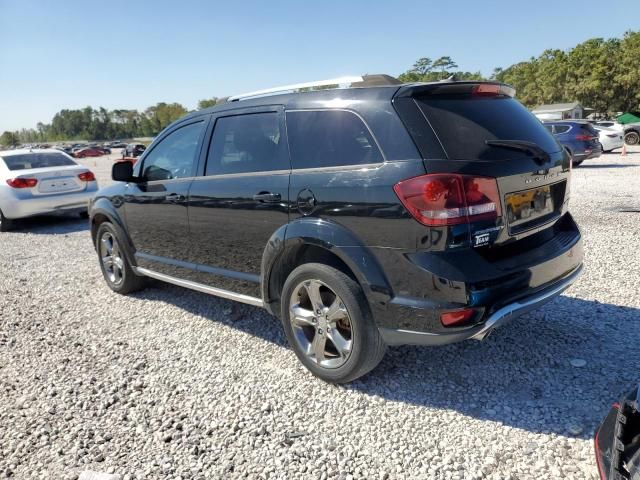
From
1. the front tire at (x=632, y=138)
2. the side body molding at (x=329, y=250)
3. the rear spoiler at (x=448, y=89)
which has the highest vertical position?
the rear spoiler at (x=448, y=89)

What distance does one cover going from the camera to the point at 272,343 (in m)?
3.90

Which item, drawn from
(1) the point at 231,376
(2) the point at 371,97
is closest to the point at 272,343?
(1) the point at 231,376

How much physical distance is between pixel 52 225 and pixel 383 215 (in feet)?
31.4

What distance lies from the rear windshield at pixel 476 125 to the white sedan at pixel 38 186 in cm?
789

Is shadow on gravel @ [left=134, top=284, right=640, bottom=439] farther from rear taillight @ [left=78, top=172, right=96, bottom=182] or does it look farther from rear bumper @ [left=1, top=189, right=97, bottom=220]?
rear taillight @ [left=78, top=172, right=96, bottom=182]

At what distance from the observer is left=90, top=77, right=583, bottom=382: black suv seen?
2.57 metres

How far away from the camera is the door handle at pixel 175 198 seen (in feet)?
13.5

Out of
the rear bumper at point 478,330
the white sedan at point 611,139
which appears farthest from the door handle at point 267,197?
the white sedan at point 611,139

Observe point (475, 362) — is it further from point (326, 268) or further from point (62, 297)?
point (62, 297)

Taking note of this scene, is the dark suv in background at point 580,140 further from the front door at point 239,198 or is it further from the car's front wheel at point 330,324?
the car's front wheel at point 330,324

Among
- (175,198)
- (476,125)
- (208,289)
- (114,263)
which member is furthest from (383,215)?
(114,263)

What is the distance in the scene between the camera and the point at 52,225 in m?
10.2

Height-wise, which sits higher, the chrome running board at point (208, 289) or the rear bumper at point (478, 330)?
the rear bumper at point (478, 330)

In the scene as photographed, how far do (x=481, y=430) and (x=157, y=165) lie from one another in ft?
11.7
